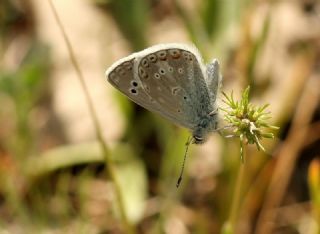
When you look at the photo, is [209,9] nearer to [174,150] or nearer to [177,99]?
[174,150]

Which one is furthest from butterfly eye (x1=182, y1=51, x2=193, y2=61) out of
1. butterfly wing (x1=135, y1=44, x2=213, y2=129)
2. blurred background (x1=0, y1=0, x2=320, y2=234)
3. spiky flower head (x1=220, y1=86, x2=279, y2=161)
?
blurred background (x1=0, y1=0, x2=320, y2=234)

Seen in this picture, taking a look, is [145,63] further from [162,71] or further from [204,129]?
[204,129]

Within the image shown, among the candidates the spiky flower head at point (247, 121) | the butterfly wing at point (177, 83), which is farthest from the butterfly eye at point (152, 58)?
the spiky flower head at point (247, 121)

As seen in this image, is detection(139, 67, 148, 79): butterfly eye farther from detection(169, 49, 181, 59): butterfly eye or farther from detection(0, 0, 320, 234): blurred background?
detection(0, 0, 320, 234): blurred background

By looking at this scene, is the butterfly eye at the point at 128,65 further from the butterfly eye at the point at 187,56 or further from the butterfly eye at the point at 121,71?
the butterfly eye at the point at 187,56

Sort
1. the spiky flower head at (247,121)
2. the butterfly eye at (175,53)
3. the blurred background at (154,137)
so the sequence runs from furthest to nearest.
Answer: the blurred background at (154,137) < the butterfly eye at (175,53) < the spiky flower head at (247,121)

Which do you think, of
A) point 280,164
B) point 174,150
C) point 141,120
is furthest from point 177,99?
point 141,120

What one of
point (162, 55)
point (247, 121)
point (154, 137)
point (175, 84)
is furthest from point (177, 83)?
point (154, 137)
